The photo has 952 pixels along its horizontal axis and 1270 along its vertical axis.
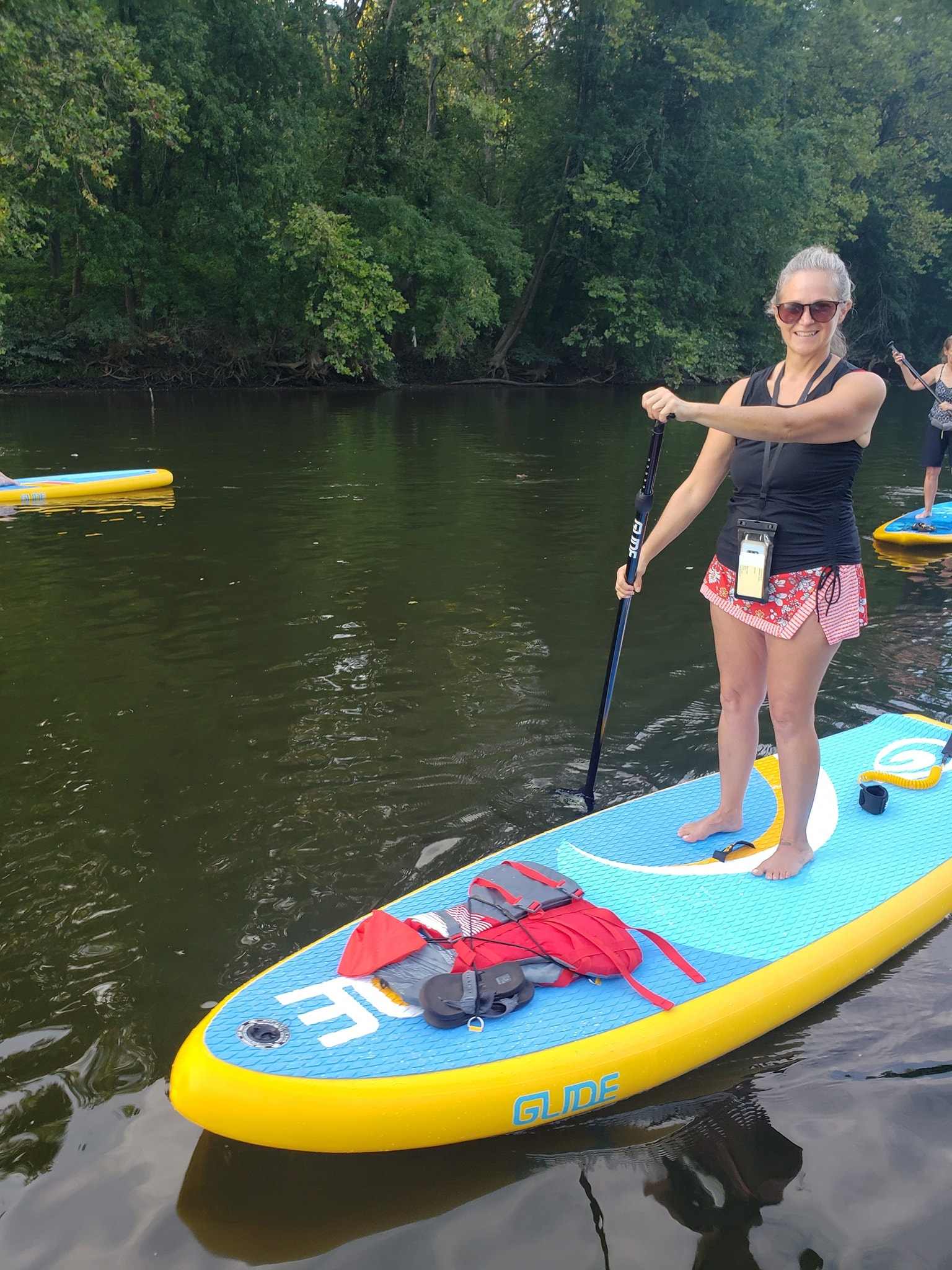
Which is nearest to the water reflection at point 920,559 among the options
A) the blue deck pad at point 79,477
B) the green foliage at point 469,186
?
the blue deck pad at point 79,477

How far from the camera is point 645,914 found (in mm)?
3242

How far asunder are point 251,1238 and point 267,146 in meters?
25.7

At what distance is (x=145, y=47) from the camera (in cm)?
2155

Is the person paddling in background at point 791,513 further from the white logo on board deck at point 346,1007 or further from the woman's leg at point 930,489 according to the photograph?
the woman's leg at point 930,489

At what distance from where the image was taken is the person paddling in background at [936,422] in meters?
8.99

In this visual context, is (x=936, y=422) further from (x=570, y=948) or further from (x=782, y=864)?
(x=570, y=948)

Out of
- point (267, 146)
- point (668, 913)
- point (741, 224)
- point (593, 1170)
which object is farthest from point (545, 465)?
point (741, 224)

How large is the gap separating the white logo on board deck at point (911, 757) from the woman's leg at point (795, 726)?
39.2 inches

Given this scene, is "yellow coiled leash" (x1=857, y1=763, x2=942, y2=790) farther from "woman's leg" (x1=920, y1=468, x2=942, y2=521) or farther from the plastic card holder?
"woman's leg" (x1=920, y1=468, x2=942, y2=521)

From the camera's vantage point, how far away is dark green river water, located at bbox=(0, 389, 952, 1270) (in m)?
2.38

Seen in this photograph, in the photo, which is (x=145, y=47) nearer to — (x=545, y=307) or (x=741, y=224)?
(x=545, y=307)

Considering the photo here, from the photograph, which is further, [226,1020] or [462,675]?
[462,675]

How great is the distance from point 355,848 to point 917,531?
7.45m

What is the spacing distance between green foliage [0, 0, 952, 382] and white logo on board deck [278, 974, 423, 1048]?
21.9m
